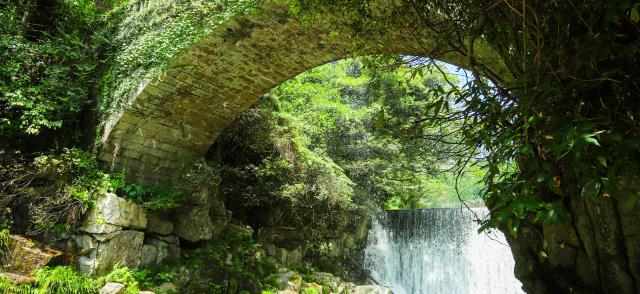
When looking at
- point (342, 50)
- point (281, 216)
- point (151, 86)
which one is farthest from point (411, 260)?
point (151, 86)

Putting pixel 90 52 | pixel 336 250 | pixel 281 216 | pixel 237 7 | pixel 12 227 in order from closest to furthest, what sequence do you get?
pixel 237 7 → pixel 12 227 → pixel 90 52 → pixel 281 216 → pixel 336 250

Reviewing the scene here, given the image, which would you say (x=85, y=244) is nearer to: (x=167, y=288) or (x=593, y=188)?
(x=167, y=288)

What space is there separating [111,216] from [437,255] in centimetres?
653

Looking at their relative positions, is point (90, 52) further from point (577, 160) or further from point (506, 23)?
point (577, 160)

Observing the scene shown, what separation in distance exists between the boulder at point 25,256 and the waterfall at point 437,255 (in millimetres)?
6695

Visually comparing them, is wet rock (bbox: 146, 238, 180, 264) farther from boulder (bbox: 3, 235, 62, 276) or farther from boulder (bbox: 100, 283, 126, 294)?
boulder (bbox: 3, 235, 62, 276)

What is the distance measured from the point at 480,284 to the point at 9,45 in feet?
28.6

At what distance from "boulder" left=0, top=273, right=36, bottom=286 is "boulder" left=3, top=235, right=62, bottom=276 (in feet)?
0.49

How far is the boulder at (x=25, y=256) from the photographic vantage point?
4.98 meters

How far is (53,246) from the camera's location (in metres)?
5.45

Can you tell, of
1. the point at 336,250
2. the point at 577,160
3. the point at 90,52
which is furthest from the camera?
the point at 336,250

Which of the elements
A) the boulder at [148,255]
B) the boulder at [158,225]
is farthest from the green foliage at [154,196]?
the boulder at [148,255]

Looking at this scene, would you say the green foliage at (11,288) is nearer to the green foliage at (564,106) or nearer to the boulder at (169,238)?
the boulder at (169,238)

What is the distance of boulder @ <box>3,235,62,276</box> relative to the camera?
4.98 meters
